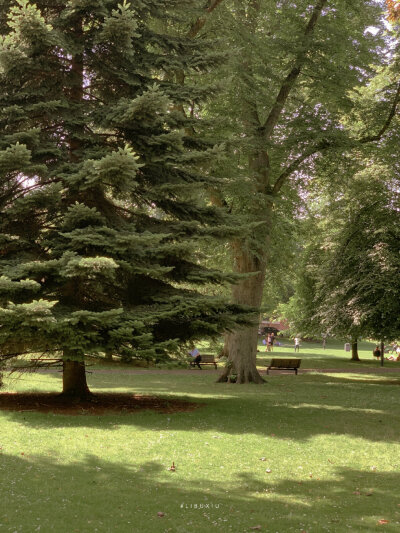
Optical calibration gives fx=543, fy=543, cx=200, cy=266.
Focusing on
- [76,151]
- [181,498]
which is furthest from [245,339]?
[181,498]

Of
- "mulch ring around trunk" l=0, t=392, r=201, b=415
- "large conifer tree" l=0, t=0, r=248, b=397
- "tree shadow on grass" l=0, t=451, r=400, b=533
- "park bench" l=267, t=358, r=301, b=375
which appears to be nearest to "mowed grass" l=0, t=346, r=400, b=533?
"tree shadow on grass" l=0, t=451, r=400, b=533

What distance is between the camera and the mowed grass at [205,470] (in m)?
5.73

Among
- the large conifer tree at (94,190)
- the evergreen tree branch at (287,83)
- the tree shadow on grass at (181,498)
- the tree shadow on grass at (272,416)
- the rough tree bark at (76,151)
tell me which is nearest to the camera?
the tree shadow on grass at (181,498)

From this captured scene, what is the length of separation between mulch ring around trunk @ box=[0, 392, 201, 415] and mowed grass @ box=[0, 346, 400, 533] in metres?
0.49

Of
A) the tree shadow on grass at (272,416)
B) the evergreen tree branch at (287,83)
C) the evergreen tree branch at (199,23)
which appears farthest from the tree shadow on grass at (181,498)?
the evergreen tree branch at (287,83)

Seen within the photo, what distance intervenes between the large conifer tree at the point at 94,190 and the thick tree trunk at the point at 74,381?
0.11 feet

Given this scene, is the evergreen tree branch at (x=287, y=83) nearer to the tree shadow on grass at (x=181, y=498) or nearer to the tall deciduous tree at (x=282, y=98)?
the tall deciduous tree at (x=282, y=98)

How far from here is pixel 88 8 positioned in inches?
482

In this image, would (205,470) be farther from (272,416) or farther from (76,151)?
(76,151)

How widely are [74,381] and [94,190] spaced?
14.9ft

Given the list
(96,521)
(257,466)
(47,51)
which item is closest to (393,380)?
(257,466)

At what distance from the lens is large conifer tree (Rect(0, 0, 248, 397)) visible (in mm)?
10477

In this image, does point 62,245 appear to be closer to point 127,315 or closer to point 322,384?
point 127,315

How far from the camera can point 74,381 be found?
12.9 m
